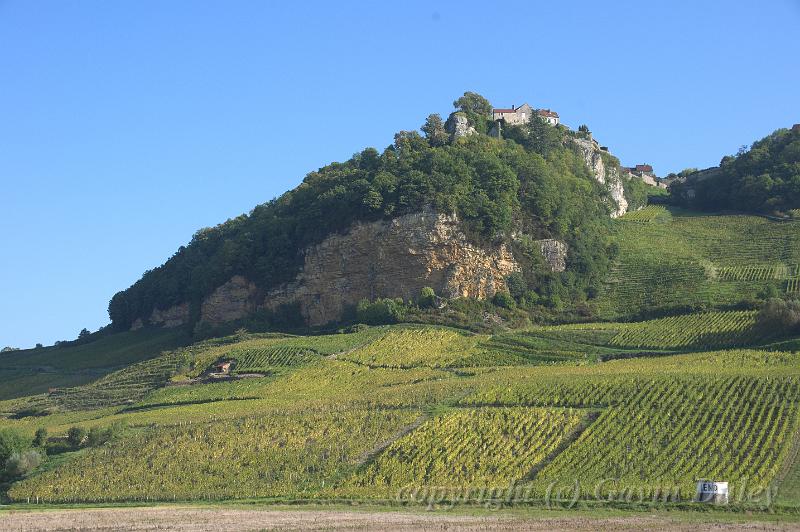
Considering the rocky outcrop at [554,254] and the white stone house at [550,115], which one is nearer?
the rocky outcrop at [554,254]

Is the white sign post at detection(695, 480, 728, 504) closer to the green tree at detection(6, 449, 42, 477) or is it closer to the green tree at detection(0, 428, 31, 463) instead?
the green tree at detection(6, 449, 42, 477)

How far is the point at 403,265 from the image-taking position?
88.2 meters

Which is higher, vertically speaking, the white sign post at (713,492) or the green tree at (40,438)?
the green tree at (40,438)

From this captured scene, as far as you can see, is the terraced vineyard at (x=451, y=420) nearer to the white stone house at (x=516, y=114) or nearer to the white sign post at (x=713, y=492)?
the white sign post at (x=713, y=492)

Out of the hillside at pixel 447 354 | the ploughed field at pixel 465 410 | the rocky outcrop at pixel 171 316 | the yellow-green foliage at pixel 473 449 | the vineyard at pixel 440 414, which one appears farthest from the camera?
the rocky outcrop at pixel 171 316

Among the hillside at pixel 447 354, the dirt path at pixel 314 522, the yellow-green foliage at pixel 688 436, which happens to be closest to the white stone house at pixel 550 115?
the hillside at pixel 447 354

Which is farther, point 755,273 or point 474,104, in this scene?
point 474,104

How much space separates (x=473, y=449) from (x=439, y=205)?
39012 mm

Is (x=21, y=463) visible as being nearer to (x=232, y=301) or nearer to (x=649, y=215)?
(x=232, y=301)

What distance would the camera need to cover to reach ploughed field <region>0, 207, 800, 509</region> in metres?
46.9

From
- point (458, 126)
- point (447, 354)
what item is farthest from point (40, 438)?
point (458, 126)

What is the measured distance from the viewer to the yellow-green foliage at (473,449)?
47.4 meters

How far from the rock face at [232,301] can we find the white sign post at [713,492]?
58.3 meters

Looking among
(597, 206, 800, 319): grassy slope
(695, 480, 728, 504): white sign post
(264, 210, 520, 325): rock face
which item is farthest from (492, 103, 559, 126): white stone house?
(695, 480, 728, 504): white sign post
